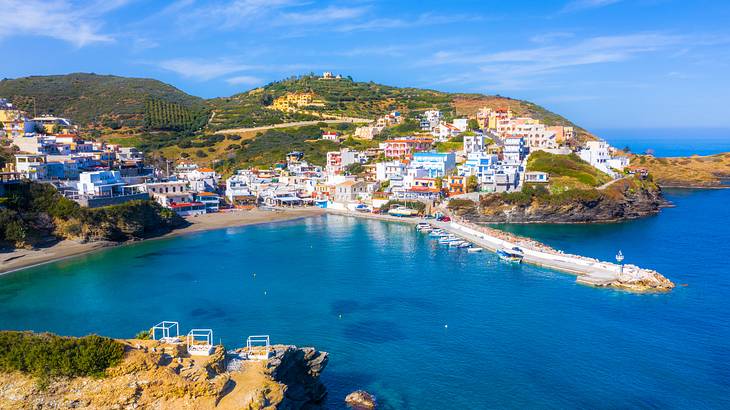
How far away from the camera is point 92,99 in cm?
11056

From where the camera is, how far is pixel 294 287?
33.2 m

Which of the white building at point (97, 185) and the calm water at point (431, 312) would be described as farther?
the white building at point (97, 185)

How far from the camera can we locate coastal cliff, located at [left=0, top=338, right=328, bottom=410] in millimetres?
13328

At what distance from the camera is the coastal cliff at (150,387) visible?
13.3 metres

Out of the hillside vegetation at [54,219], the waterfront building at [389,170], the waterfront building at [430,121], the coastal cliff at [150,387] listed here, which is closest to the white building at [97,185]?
the hillside vegetation at [54,219]

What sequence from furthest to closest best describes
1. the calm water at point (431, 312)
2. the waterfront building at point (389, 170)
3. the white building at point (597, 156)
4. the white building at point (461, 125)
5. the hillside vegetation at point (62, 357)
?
the white building at point (461, 125) → the white building at point (597, 156) → the waterfront building at point (389, 170) → the calm water at point (431, 312) → the hillside vegetation at point (62, 357)

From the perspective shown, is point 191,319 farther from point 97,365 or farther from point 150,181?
point 150,181

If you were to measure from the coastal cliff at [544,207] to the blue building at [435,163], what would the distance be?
8952 millimetres

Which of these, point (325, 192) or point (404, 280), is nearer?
point (404, 280)

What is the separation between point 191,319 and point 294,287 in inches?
297

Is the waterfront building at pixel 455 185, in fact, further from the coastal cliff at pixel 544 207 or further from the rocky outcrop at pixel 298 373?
the rocky outcrop at pixel 298 373

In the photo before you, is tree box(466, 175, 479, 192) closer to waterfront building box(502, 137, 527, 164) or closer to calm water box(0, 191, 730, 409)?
waterfront building box(502, 137, 527, 164)

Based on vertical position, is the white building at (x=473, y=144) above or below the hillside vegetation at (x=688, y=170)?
above

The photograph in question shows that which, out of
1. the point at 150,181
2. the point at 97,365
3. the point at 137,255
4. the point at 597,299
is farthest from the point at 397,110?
the point at 97,365
